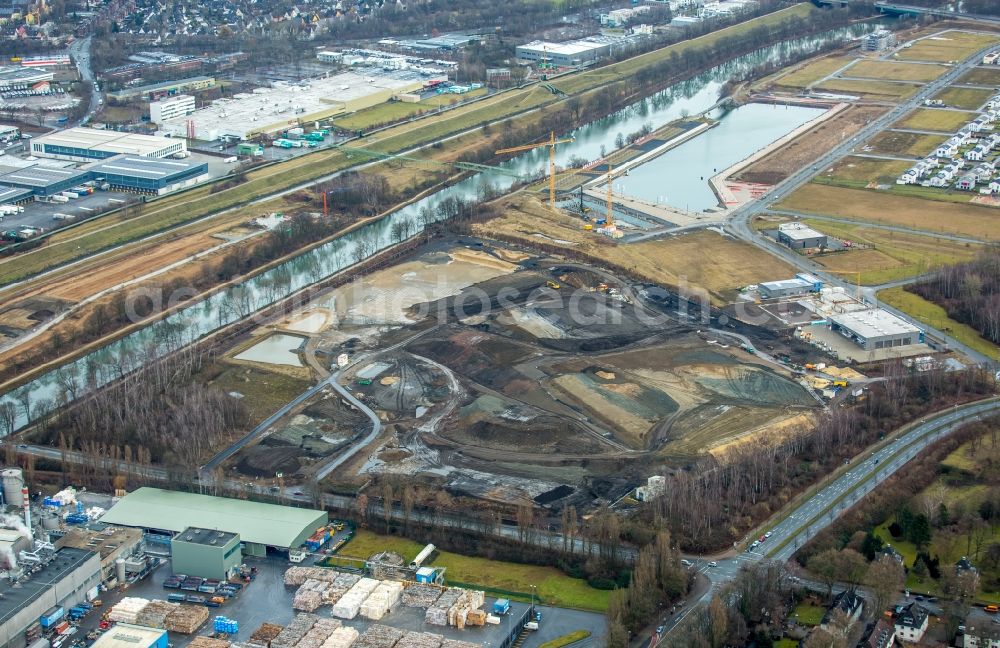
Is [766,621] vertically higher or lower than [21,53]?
lower

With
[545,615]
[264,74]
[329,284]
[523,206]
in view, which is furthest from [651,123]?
[545,615]

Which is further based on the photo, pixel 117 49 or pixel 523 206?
pixel 117 49

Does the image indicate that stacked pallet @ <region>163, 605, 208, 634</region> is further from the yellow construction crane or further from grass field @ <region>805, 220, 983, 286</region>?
the yellow construction crane

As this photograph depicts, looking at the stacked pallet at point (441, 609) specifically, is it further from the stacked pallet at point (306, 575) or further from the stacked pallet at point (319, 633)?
the stacked pallet at point (306, 575)

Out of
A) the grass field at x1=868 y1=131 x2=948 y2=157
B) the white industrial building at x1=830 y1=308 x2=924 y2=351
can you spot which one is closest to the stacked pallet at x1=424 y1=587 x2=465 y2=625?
the white industrial building at x1=830 y1=308 x2=924 y2=351

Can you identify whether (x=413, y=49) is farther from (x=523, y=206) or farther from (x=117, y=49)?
(x=523, y=206)

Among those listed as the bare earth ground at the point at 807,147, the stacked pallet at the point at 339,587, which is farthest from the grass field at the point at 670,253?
the stacked pallet at the point at 339,587
